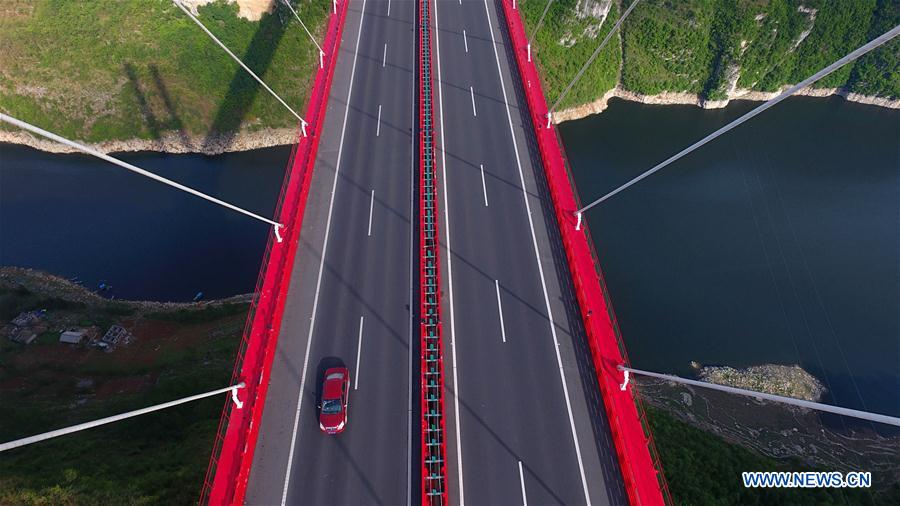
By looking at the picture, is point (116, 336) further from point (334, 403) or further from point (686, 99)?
point (686, 99)

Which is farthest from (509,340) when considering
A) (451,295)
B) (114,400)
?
(114,400)

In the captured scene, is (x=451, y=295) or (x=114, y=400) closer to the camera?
(x=451, y=295)

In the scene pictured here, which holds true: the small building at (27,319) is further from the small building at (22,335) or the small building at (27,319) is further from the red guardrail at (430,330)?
the red guardrail at (430,330)

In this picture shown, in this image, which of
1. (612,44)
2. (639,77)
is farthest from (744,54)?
(612,44)

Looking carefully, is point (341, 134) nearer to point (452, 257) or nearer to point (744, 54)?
point (452, 257)

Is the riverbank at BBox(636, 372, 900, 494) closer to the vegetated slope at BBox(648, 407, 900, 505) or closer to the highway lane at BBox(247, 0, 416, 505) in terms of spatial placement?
the vegetated slope at BBox(648, 407, 900, 505)

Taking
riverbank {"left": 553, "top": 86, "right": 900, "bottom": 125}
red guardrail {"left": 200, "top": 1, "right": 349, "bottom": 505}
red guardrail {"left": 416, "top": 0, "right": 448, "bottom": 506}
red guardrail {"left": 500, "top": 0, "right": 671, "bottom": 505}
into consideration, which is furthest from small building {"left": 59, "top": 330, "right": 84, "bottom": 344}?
riverbank {"left": 553, "top": 86, "right": 900, "bottom": 125}

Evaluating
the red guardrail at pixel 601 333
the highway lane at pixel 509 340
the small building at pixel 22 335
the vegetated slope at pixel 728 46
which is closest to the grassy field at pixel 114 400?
the small building at pixel 22 335
